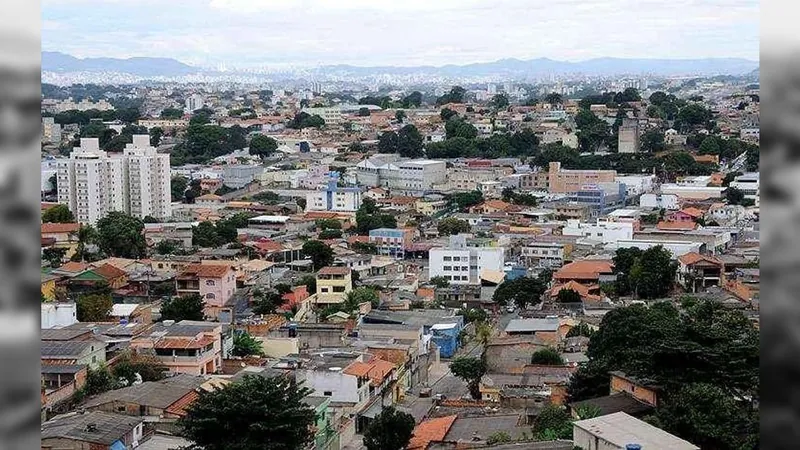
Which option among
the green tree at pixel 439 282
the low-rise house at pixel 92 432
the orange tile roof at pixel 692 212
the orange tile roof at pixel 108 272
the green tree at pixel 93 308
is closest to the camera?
the low-rise house at pixel 92 432

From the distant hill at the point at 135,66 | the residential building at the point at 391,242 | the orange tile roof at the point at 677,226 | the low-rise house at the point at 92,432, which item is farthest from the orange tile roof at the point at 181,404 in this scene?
the distant hill at the point at 135,66

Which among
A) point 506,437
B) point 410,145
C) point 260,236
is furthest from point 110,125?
point 506,437

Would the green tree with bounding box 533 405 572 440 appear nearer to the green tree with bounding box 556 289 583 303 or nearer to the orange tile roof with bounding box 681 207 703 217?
the green tree with bounding box 556 289 583 303

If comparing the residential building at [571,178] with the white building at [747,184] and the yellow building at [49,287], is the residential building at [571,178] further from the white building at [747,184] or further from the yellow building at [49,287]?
the yellow building at [49,287]

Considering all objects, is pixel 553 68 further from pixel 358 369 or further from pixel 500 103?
pixel 358 369

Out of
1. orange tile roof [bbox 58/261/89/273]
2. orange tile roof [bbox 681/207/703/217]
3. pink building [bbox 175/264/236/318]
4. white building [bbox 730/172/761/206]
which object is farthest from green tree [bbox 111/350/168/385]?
white building [bbox 730/172/761/206]

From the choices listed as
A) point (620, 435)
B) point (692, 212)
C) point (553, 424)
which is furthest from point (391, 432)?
point (692, 212)
